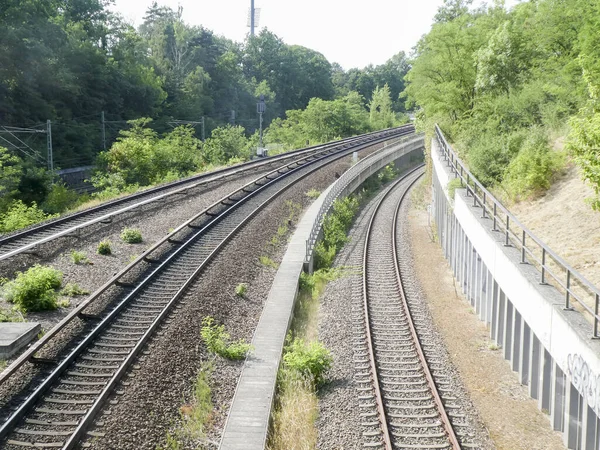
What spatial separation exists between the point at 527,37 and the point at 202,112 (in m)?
64.7

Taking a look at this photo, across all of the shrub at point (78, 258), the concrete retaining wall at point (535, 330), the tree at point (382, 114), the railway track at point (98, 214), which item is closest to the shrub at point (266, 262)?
the shrub at point (78, 258)

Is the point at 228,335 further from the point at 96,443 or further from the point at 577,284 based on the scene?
the point at 577,284

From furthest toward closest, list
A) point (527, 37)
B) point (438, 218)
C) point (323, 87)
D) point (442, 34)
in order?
point (323, 87) < point (442, 34) < point (527, 37) < point (438, 218)

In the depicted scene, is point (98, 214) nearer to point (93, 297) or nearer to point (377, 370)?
point (93, 297)

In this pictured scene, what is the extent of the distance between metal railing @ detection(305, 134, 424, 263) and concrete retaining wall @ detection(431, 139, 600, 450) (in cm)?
596

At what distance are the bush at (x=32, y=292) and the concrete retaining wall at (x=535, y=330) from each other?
11417mm

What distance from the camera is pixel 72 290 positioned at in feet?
56.3

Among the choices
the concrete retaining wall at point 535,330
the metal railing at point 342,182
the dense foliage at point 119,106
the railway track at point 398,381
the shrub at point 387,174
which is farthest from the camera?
the shrub at point 387,174

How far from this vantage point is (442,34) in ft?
116

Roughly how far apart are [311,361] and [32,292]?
7393 mm

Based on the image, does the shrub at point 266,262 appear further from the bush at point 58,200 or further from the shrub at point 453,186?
the bush at point 58,200

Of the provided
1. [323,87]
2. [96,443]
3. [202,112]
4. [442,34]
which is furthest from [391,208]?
[323,87]

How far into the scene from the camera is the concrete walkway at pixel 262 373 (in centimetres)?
1138

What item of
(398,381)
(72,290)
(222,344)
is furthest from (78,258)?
(398,381)
